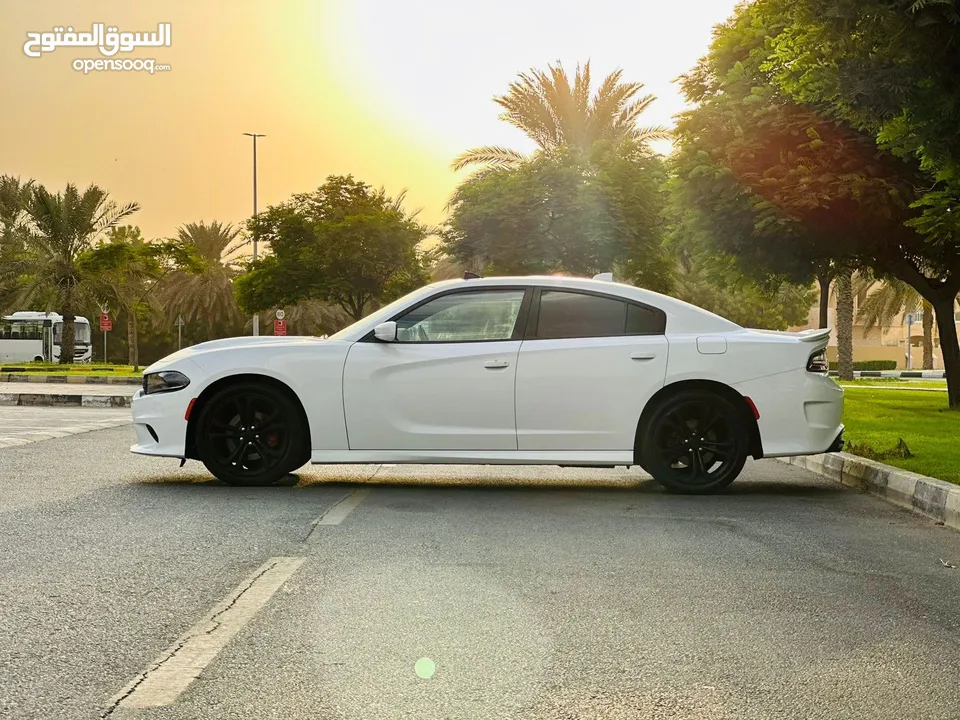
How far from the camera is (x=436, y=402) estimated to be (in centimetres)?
909

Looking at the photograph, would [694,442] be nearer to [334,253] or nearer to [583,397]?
[583,397]

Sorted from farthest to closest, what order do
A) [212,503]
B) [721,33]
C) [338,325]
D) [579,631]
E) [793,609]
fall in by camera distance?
[338,325] → [721,33] → [212,503] → [793,609] → [579,631]

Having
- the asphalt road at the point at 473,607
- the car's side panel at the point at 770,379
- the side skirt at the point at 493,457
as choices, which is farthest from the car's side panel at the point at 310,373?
the car's side panel at the point at 770,379

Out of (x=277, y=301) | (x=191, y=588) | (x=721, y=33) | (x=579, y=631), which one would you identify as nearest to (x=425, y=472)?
(x=191, y=588)

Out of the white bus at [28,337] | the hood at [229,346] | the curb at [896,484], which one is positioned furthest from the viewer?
the white bus at [28,337]

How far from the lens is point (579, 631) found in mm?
4781

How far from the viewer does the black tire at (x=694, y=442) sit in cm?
910

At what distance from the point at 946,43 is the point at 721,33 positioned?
43.5 ft

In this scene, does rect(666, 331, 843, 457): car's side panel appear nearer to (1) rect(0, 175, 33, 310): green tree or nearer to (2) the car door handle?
(2) the car door handle

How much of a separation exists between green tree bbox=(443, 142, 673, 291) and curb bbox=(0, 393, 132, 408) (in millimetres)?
24310

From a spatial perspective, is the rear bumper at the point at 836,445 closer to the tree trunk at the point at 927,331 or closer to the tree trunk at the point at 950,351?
the tree trunk at the point at 950,351

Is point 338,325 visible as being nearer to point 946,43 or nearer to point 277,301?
point 277,301

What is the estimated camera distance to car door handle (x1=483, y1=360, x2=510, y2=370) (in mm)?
9070

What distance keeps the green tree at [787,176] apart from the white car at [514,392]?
1069 cm
